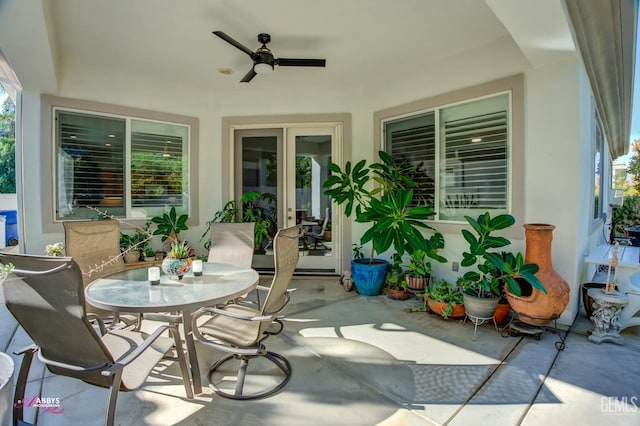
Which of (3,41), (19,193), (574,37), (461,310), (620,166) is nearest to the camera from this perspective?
(574,37)

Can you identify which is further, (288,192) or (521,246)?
(288,192)

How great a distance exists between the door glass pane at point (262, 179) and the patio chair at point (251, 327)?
2.99 metres

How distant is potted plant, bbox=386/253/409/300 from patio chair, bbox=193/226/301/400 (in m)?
2.06

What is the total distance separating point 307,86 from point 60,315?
4.41 metres

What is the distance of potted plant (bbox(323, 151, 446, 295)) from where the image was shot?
3578 mm

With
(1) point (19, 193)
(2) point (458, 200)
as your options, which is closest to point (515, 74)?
(2) point (458, 200)

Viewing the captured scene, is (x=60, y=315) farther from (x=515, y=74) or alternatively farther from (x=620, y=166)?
(x=620, y=166)

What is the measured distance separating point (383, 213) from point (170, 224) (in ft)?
10.0

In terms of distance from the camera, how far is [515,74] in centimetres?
338

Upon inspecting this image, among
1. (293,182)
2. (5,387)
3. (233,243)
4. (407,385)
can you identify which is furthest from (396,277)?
(5,387)

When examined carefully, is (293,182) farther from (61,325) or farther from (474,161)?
(61,325)

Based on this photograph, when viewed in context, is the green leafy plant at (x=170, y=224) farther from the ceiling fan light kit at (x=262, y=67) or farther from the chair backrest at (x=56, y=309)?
the chair backrest at (x=56, y=309)

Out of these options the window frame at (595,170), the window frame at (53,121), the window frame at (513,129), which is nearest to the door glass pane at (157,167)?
the window frame at (53,121)
